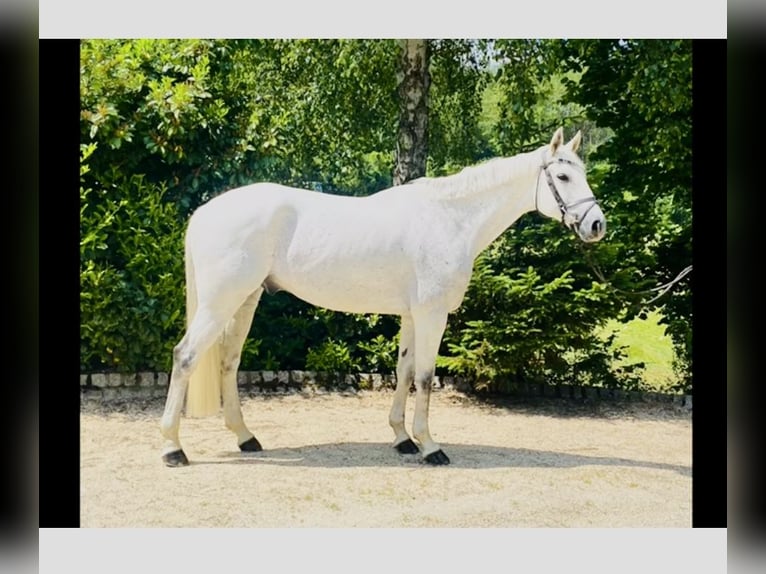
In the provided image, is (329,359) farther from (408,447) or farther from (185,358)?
(185,358)

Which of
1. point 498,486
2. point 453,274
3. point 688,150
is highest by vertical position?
point 688,150

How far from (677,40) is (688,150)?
1246 mm

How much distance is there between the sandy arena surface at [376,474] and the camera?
5.06 m

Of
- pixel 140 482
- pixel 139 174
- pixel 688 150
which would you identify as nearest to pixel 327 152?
pixel 139 174

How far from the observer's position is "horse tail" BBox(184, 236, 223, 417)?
18.8 feet

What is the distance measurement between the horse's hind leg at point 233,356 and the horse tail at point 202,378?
11 cm

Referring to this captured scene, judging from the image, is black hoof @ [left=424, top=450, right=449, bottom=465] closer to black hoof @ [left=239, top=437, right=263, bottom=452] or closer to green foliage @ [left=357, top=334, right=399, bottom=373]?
black hoof @ [left=239, top=437, right=263, bottom=452]

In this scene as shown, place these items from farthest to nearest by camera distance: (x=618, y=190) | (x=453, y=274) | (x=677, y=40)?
(x=618, y=190), (x=677, y=40), (x=453, y=274)

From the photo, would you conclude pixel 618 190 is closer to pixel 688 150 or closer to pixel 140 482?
pixel 688 150

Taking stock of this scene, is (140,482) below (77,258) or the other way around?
below

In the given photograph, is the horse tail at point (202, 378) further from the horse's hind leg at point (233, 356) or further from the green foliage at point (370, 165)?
the green foliage at point (370, 165)

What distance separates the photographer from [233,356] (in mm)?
5988

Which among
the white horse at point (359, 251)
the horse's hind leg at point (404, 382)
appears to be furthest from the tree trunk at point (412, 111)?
the horse's hind leg at point (404, 382)
